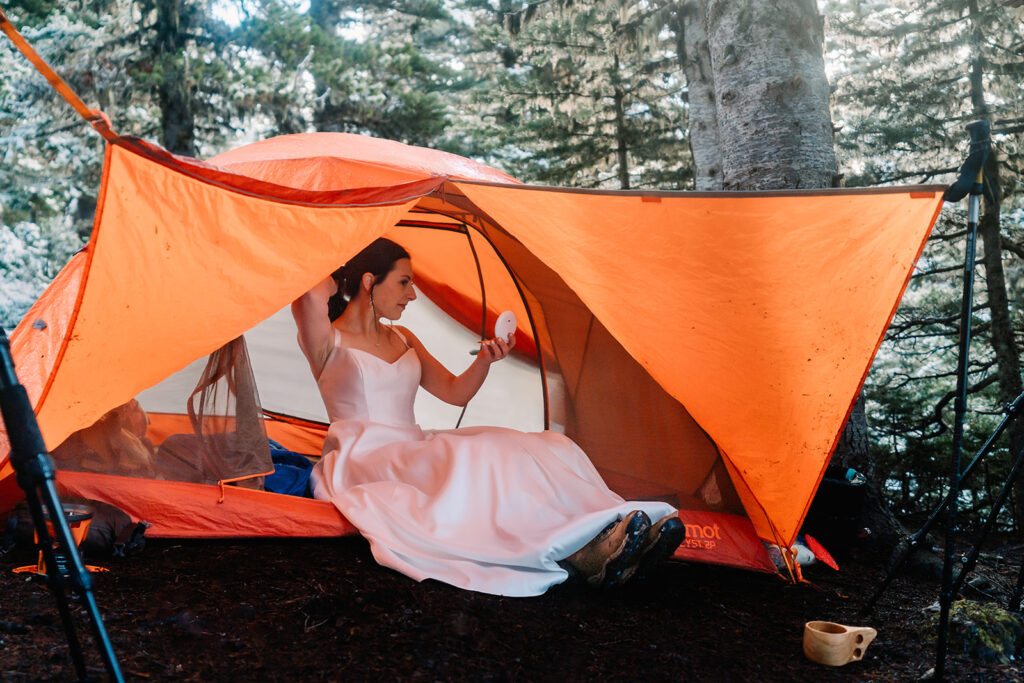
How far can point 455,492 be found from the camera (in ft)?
8.57

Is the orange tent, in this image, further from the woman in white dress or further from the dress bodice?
the dress bodice

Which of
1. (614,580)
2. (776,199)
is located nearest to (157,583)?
(614,580)

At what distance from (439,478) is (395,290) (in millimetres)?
948

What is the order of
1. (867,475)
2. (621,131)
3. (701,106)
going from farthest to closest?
(621,131)
(701,106)
(867,475)

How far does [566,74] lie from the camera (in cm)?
848

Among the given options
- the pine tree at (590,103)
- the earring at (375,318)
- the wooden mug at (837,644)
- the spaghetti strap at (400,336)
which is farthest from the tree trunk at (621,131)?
the wooden mug at (837,644)

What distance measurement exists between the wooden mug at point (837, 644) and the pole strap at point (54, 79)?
7.52ft

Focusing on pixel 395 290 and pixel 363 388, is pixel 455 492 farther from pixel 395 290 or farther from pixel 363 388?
pixel 395 290

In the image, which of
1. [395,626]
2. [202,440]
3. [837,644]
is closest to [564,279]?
[395,626]

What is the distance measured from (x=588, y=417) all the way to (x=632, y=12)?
211 inches

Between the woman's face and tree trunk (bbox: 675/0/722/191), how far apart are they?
4105 millimetres

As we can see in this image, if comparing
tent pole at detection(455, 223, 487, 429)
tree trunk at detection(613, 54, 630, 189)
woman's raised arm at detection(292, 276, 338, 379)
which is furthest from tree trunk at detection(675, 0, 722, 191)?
woman's raised arm at detection(292, 276, 338, 379)

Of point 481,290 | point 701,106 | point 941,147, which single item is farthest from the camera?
point 701,106

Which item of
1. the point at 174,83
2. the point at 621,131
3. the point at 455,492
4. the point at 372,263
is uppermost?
the point at 174,83
